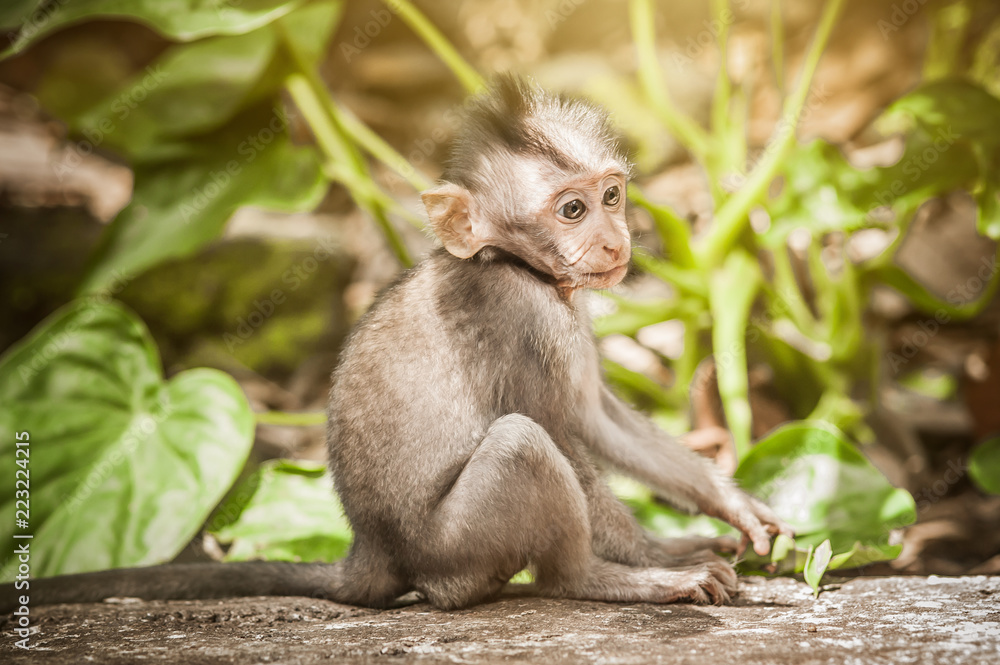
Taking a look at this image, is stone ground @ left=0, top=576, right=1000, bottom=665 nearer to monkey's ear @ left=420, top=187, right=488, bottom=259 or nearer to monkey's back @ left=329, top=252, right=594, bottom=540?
monkey's back @ left=329, top=252, right=594, bottom=540

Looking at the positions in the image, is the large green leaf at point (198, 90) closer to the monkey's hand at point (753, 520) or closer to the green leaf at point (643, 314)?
the green leaf at point (643, 314)

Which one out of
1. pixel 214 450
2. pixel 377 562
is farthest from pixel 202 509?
pixel 377 562

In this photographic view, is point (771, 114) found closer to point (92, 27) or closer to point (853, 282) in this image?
point (853, 282)

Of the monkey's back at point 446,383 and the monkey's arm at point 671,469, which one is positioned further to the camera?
the monkey's arm at point 671,469

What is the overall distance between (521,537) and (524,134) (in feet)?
5.23

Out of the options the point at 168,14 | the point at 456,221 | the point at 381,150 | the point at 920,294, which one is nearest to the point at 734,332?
the point at 920,294

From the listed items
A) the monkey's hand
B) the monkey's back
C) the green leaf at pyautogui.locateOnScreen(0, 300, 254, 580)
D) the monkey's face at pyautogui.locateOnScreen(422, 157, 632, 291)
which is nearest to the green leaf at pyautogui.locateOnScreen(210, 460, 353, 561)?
the green leaf at pyautogui.locateOnScreen(0, 300, 254, 580)

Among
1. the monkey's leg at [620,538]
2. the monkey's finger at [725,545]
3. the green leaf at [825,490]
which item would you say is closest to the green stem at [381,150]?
the monkey's leg at [620,538]

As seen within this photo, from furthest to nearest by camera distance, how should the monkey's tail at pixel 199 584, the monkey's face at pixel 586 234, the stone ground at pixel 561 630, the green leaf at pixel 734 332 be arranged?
the green leaf at pixel 734 332
the monkey's tail at pixel 199 584
the monkey's face at pixel 586 234
the stone ground at pixel 561 630

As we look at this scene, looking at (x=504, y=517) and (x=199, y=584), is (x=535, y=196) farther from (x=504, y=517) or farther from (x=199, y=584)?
(x=199, y=584)

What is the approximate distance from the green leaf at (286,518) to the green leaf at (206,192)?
4.53ft

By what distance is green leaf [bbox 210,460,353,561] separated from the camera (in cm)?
407

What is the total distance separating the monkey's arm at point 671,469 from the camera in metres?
3.50

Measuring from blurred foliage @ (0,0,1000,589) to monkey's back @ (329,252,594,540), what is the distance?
889mm
